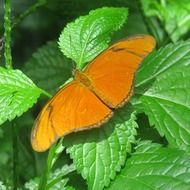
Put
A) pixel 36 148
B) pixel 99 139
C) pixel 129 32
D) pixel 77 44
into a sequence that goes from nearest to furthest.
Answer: pixel 36 148 → pixel 99 139 → pixel 77 44 → pixel 129 32

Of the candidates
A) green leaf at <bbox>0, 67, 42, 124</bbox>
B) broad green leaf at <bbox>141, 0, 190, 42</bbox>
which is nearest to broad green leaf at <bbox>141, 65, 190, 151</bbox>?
green leaf at <bbox>0, 67, 42, 124</bbox>

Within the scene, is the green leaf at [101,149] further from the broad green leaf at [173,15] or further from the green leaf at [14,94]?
the broad green leaf at [173,15]

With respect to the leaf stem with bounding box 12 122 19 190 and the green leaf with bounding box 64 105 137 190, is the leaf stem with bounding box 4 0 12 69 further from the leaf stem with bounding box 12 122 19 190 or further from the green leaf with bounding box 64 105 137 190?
the green leaf with bounding box 64 105 137 190

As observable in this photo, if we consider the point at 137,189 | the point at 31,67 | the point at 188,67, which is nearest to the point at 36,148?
the point at 137,189

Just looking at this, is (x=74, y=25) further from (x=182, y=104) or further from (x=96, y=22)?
(x=182, y=104)

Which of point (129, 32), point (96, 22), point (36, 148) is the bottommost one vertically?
point (129, 32)
